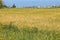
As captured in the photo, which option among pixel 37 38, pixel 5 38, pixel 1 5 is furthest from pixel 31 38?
pixel 1 5

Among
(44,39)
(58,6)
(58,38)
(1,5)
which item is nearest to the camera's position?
(44,39)

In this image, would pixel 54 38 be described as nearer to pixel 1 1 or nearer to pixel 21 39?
pixel 21 39

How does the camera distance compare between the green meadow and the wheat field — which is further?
the wheat field

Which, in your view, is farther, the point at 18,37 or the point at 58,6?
the point at 58,6

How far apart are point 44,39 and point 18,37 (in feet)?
3.67

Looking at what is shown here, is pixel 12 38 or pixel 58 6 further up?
pixel 12 38

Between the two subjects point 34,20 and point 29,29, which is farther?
point 34,20

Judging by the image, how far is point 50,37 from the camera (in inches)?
440

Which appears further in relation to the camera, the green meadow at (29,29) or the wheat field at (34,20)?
the wheat field at (34,20)

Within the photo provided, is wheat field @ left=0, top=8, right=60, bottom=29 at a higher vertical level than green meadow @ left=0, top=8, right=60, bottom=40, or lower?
lower

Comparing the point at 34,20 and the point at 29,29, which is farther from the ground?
the point at 29,29

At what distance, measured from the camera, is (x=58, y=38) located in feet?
37.9

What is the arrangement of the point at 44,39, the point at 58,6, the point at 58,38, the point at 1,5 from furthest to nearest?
the point at 1,5 → the point at 58,6 → the point at 58,38 → the point at 44,39

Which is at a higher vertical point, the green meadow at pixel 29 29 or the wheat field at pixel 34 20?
the green meadow at pixel 29 29
